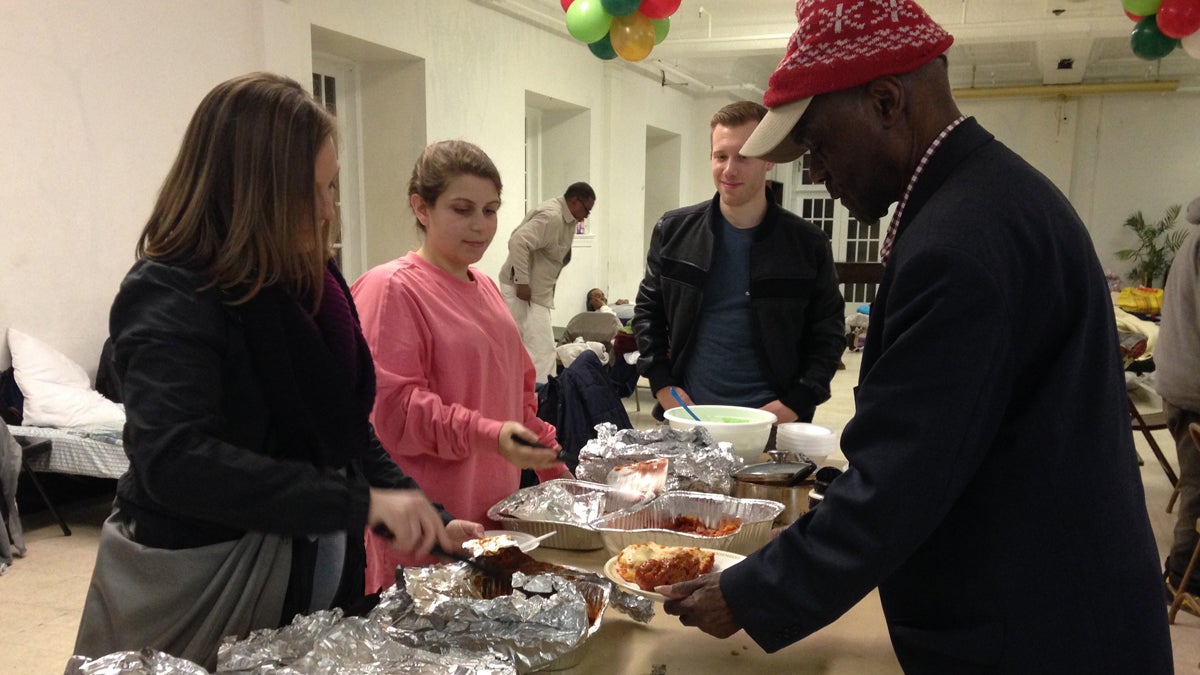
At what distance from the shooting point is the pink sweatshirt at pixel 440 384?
5.20ft

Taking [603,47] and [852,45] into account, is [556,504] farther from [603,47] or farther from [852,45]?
[603,47]

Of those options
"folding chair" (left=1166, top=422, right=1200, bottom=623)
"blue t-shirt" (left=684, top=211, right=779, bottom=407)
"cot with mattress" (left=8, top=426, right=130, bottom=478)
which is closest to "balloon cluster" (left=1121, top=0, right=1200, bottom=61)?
"folding chair" (left=1166, top=422, right=1200, bottom=623)

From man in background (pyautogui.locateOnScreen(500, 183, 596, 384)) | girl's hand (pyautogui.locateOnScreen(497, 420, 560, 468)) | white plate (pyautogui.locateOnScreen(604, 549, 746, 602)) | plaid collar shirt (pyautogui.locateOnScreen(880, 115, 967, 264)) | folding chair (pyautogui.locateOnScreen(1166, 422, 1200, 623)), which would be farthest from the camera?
man in background (pyautogui.locateOnScreen(500, 183, 596, 384))

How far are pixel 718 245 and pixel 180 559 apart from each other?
5.53 feet

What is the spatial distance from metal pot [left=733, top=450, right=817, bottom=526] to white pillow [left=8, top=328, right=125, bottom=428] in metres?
3.08

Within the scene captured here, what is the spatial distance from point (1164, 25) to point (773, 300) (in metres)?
4.11

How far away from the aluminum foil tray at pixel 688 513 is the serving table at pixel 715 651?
161mm

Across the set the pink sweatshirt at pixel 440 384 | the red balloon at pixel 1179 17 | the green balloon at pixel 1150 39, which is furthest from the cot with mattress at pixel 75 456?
the green balloon at pixel 1150 39

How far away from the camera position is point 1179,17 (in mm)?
4746

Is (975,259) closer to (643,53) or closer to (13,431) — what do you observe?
(13,431)

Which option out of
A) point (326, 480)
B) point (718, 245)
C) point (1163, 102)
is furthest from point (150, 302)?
point (1163, 102)

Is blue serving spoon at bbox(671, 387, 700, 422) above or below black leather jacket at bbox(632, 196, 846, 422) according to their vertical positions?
below

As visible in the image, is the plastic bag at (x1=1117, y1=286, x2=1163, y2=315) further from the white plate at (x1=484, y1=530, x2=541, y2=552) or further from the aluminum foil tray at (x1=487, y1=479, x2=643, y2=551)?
the white plate at (x1=484, y1=530, x2=541, y2=552)

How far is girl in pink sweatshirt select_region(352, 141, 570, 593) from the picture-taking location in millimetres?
1584
